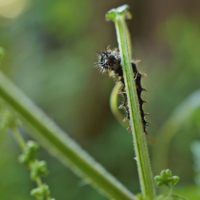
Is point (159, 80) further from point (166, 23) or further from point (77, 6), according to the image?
point (77, 6)

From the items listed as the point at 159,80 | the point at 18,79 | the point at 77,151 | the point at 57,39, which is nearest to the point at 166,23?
the point at 159,80

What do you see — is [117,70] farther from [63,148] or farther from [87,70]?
[87,70]

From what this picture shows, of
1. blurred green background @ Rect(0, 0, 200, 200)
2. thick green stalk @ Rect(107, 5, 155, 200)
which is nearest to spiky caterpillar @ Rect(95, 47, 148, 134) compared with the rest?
thick green stalk @ Rect(107, 5, 155, 200)

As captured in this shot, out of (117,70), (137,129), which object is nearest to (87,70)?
(117,70)

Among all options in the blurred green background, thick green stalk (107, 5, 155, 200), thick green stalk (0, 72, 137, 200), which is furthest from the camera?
the blurred green background

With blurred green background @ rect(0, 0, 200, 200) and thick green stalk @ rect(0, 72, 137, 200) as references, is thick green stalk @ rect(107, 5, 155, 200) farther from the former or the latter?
blurred green background @ rect(0, 0, 200, 200)

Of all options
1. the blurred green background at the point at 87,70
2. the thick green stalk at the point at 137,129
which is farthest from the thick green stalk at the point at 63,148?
the blurred green background at the point at 87,70

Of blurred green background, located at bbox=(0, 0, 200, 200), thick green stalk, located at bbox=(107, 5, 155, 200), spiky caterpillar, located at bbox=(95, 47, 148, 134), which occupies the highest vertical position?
blurred green background, located at bbox=(0, 0, 200, 200)
